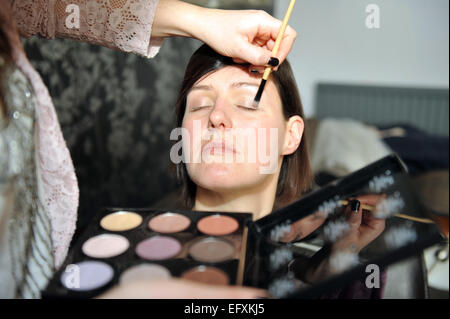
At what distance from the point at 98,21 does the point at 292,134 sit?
331mm

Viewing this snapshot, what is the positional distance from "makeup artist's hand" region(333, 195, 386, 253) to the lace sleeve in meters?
0.33

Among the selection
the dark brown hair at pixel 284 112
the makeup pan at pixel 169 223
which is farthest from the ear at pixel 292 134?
the makeup pan at pixel 169 223

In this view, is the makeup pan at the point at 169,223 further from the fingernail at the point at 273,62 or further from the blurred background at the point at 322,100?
the fingernail at the point at 273,62

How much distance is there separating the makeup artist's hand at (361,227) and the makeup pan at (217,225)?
12 cm

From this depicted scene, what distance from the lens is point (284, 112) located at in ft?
1.98

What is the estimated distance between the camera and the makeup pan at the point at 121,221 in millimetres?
456

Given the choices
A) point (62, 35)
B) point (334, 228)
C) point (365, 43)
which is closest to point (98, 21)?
point (62, 35)

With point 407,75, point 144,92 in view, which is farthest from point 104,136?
point 407,75

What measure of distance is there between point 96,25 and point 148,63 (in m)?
0.87

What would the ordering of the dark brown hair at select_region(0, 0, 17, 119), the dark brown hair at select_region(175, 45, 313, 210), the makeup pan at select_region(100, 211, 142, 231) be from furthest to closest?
the dark brown hair at select_region(175, 45, 313, 210)
the makeup pan at select_region(100, 211, 142, 231)
the dark brown hair at select_region(0, 0, 17, 119)

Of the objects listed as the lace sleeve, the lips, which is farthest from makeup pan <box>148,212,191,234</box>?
the lace sleeve

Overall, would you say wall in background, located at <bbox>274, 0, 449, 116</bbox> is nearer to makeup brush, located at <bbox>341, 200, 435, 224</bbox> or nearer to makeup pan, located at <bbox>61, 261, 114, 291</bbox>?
makeup brush, located at <bbox>341, 200, 435, 224</bbox>

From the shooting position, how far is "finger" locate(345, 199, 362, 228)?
46 centimetres

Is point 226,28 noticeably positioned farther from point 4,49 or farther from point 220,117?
point 4,49
